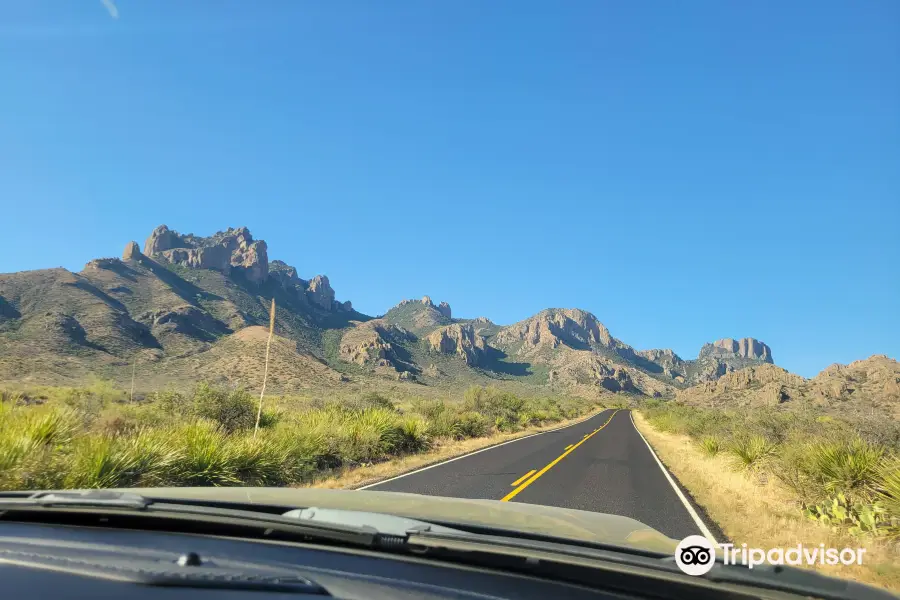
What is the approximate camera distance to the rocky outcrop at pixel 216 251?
12712 cm

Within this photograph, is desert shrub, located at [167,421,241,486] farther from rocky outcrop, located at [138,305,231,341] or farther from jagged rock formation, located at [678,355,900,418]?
rocky outcrop, located at [138,305,231,341]

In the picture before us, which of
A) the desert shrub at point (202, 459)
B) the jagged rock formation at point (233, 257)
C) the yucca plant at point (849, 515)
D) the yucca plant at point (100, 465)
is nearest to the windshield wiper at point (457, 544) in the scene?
the yucca plant at point (100, 465)

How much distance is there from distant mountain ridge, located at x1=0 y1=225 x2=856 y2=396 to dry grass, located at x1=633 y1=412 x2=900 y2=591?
4924 centimetres

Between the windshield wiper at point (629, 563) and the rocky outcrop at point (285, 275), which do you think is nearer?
the windshield wiper at point (629, 563)

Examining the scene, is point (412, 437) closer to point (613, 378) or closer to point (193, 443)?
point (193, 443)

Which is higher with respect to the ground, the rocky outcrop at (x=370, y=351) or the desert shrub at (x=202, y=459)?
the rocky outcrop at (x=370, y=351)

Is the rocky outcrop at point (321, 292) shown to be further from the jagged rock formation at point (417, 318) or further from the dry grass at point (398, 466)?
the dry grass at point (398, 466)

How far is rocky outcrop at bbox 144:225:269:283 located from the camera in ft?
417

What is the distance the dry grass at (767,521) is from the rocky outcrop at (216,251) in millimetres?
127036

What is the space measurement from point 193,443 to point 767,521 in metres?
10.3

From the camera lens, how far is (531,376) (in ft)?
481

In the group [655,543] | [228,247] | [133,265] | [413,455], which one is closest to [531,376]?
[228,247]

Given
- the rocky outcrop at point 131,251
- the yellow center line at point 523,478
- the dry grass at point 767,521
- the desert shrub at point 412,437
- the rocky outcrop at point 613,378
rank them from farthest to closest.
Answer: the rocky outcrop at point 613,378
the rocky outcrop at point 131,251
the desert shrub at point 412,437
the yellow center line at point 523,478
the dry grass at point 767,521

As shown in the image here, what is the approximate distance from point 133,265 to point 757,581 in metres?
123
